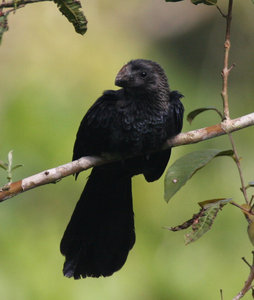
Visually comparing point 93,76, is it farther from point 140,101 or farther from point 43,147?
point 140,101

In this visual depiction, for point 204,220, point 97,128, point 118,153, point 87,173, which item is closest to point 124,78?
point 97,128

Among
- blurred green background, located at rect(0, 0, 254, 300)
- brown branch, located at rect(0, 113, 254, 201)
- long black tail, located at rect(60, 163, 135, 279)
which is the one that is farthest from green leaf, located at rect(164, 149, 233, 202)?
blurred green background, located at rect(0, 0, 254, 300)

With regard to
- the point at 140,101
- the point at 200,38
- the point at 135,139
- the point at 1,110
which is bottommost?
the point at 135,139

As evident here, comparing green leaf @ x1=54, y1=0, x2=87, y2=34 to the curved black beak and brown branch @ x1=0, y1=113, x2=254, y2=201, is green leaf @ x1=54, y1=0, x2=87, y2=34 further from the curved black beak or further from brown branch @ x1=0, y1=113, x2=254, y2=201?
the curved black beak

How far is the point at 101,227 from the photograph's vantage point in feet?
13.8

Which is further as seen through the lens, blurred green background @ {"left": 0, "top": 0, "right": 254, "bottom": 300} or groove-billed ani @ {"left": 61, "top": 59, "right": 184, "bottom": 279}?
blurred green background @ {"left": 0, "top": 0, "right": 254, "bottom": 300}

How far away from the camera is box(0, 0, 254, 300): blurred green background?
14.4ft

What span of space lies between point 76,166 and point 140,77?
817 millimetres

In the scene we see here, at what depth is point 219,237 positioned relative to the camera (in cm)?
465

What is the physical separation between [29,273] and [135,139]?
121 cm

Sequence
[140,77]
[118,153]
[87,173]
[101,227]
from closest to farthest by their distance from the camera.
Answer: [118,153] < [140,77] < [101,227] < [87,173]

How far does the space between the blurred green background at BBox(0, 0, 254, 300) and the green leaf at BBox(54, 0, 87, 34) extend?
6.05 ft

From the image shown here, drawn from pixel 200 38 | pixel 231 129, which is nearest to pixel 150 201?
pixel 231 129

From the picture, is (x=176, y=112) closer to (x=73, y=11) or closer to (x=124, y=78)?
(x=124, y=78)
